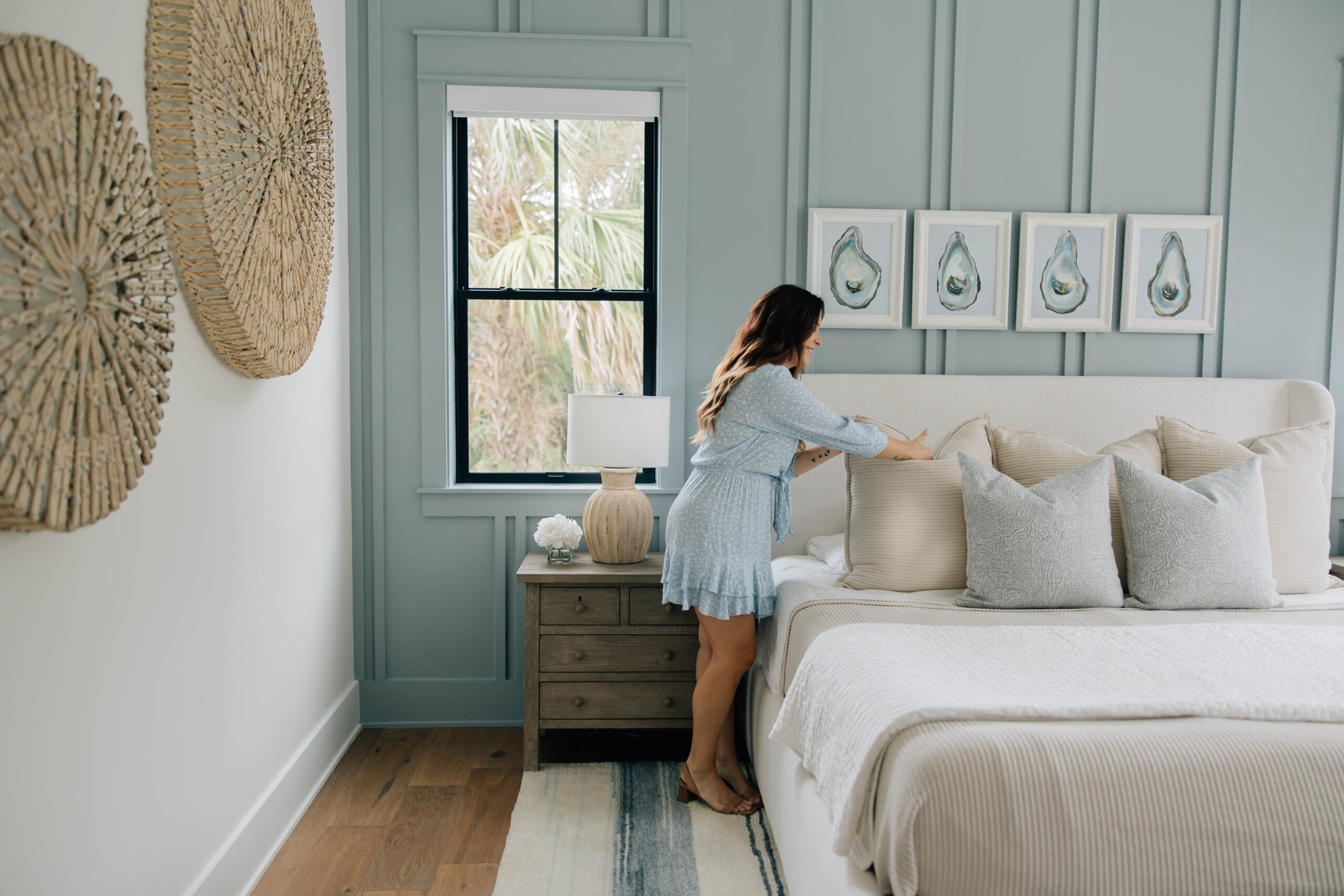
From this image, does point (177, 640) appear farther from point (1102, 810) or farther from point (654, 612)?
point (1102, 810)

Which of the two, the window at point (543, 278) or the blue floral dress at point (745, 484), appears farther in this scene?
the window at point (543, 278)

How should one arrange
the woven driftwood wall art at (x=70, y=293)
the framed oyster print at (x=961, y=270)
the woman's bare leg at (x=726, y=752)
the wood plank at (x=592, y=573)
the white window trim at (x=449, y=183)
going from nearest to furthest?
1. the woven driftwood wall art at (x=70, y=293)
2. the woman's bare leg at (x=726, y=752)
3. the wood plank at (x=592, y=573)
4. the white window trim at (x=449, y=183)
5. the framed oyster print at (x=961, y=270)

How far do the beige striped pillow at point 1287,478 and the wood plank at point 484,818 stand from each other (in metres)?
2.27

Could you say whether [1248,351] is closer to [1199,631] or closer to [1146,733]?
[1199,631]

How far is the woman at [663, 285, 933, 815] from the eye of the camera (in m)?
2.16

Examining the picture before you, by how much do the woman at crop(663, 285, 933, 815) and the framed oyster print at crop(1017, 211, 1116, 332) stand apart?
41.4 inches

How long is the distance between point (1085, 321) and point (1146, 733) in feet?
6.84

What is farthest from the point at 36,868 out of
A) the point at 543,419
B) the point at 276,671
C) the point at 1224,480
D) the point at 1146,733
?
the point at 1224,480

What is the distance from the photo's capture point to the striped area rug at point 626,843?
1.98m

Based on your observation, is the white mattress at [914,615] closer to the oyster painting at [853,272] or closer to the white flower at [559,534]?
the white flower at [559,534]

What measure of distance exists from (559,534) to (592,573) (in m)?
0.20

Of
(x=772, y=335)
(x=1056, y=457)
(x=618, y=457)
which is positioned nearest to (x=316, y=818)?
(x=618, y=457)

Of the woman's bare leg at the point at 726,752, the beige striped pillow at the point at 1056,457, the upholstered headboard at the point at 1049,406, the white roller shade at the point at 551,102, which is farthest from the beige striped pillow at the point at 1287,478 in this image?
the white roller shade at the point at 551,102

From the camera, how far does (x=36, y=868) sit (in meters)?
1.21
